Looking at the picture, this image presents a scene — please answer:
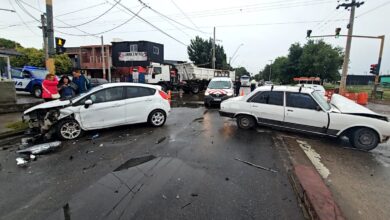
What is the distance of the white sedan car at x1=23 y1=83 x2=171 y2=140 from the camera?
20.1 feet

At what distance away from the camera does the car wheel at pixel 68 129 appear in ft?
20.0

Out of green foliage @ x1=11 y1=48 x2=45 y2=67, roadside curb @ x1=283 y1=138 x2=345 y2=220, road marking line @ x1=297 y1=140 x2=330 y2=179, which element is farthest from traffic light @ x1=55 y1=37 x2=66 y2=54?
green foliage @ x1=11 y1=48 x2=45 y2=67

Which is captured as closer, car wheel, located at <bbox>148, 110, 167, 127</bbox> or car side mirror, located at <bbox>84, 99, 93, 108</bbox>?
car side mirror, located at <bbox>84, 99, 93, 108</bbox>

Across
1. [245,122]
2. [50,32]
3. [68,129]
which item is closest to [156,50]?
[50,32]

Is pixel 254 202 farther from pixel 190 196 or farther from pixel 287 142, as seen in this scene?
pixel 287 142

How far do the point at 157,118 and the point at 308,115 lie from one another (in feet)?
16.7

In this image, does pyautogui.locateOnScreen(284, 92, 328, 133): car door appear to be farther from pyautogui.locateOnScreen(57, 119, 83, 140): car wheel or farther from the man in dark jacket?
the man in dark jacket

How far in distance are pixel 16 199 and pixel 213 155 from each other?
3737 millimetres

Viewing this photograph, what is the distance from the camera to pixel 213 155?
5.02 metres

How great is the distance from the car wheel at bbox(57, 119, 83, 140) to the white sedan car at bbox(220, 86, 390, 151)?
4953 mm

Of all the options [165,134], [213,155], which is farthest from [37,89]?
[213,155]

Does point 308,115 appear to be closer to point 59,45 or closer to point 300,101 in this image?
point 300,101

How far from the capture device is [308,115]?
6.24 m

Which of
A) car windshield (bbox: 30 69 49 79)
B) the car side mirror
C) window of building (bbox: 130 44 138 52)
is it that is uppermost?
window of building (bbox: 130 44 138 52)
